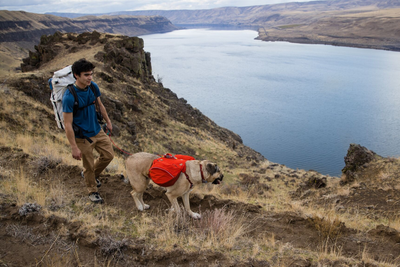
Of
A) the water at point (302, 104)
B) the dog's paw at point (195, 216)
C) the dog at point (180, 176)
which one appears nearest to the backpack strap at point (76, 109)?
the dog at point (180, 176)

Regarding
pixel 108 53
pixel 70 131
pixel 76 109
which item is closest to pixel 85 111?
pixel 76 109

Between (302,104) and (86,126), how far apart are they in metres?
45.1

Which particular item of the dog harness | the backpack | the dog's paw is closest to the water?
the dog's paw

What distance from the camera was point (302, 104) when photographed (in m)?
45.1

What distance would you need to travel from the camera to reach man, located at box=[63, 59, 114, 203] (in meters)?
4.10

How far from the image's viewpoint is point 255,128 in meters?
36.8

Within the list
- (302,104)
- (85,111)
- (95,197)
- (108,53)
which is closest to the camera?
(85,111)

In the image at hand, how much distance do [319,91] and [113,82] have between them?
141 feet

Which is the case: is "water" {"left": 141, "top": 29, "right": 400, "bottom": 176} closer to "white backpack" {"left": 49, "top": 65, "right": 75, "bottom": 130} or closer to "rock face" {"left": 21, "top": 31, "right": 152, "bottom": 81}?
"rock face" {"left": 21, "top": 31, "right": 152, "bottom": 81}

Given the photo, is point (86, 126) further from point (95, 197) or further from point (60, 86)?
point (95, 197)

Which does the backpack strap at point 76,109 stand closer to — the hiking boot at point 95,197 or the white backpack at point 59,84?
the white backpack at point 59,84

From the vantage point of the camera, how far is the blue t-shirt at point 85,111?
4102 millimetres

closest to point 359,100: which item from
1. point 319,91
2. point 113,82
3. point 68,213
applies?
point 319,91

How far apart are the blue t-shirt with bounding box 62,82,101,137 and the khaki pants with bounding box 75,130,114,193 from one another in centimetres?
17
